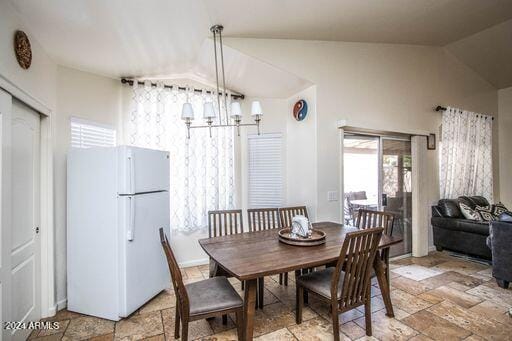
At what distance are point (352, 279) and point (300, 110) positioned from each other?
242 centimetres

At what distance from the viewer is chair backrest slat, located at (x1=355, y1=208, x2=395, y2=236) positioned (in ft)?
9.25

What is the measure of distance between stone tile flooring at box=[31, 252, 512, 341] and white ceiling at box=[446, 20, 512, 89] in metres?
3.93

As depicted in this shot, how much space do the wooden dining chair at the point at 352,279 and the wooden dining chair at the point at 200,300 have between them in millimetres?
697

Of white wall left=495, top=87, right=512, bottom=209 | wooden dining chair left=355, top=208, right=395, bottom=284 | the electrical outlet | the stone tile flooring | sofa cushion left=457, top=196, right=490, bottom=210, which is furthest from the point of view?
white wall left=495, top=87, right=512, bottom=209

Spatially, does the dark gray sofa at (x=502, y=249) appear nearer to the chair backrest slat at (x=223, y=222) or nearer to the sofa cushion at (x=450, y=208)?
the sofa cushion at (x=450, y=208)

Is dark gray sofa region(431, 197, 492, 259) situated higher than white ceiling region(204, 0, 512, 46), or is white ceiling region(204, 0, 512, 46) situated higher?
white ceiling region(204, 0, 512, 46)

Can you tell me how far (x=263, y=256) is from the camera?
79.8 inches

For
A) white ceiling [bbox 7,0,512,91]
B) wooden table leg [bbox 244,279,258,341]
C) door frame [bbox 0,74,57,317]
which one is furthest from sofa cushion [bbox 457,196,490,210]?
door frame [bbox 0,74,57,317]

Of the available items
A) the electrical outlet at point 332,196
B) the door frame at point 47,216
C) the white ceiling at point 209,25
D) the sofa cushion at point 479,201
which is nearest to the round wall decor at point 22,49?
the white ceiling at point 209,25

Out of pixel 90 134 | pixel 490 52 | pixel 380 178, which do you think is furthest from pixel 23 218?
pixel 490 52

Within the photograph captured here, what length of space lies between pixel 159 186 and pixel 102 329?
4.70 feet

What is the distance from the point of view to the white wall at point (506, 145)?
17.9ft

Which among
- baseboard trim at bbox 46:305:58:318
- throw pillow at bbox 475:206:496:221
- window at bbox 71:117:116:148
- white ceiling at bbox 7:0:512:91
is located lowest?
baseboard trim at bbox 46:305:58:318

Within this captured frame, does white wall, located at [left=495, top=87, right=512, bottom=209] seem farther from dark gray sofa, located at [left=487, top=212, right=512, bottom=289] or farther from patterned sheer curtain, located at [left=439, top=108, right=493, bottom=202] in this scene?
dark gray sofa, located at [left=487, top=212, right=512, bottom=289]
